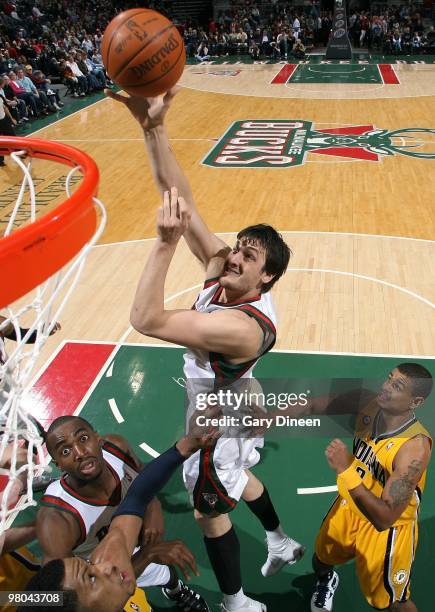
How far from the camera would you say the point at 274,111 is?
14.2 m

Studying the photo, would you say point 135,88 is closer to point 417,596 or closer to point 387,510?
point 387,510

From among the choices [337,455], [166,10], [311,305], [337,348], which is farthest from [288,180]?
[166,10]

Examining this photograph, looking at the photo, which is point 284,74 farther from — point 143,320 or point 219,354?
point 143,320

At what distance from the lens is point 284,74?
752 inches

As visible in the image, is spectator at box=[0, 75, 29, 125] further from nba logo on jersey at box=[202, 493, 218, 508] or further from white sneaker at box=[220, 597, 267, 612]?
white sneaker at box=[220, 597, 267, 612]

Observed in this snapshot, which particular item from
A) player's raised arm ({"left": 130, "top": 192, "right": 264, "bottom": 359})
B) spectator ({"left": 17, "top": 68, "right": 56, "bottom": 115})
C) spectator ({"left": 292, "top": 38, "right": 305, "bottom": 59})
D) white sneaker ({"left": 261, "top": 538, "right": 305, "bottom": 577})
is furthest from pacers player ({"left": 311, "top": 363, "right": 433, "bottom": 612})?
spectator ({"left": 292, "top": 38, "right": 305, "bottom": 59})

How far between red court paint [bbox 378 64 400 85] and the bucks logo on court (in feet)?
19.2

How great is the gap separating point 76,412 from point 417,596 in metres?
2.83

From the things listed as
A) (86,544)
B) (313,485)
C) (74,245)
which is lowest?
(313,485)

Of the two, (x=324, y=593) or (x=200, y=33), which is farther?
(x=200, y=33)

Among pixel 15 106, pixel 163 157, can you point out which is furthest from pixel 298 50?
pixel 163 157

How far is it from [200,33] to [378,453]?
80.1 feet

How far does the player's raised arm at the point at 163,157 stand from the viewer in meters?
2.66

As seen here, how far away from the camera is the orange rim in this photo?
1.83 metres
